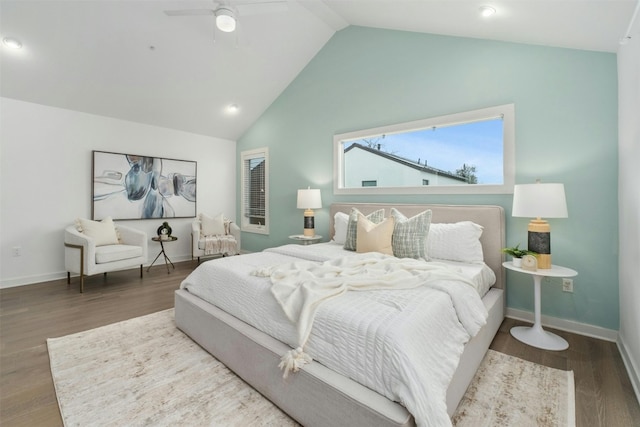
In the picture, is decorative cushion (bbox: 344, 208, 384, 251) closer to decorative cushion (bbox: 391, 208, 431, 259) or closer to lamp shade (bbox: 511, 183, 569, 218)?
decorative cushion (bbox: 391, 208, 431, 259)

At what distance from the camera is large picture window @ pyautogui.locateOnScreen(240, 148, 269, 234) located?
5535 mm

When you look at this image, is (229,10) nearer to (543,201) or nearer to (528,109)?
(528,109)

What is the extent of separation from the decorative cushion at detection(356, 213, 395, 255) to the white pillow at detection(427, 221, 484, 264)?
0.39 meters

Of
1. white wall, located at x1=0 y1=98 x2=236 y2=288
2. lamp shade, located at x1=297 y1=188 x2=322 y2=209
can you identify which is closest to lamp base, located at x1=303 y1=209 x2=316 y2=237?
lamp shade, located at x1=297 y1=188 x2=322 y2=209

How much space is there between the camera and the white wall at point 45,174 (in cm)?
378

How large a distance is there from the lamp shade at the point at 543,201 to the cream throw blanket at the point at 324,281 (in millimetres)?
906

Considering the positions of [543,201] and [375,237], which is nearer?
[543,201]

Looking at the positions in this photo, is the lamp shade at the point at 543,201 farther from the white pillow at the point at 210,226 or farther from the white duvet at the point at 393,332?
the white pillow at the point at 210,226

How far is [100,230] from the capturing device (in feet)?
13.5

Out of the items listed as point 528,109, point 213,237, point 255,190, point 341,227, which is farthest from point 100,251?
point 528,109

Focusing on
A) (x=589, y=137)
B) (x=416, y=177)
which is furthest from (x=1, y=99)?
(x=589, y=137)

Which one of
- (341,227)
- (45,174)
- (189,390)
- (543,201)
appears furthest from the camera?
(45,174)

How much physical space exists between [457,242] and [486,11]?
201 centimetres

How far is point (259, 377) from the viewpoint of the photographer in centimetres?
174
